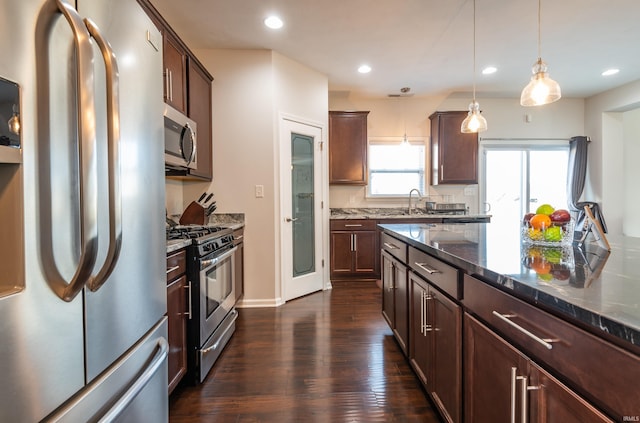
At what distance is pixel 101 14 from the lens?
29.6 inches

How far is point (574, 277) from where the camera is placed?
32.4 inches

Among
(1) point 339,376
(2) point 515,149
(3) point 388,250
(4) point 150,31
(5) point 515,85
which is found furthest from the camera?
(2) point 515,149

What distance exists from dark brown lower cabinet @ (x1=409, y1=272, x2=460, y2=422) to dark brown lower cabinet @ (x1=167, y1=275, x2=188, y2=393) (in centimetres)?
132

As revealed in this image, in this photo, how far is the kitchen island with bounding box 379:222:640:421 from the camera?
58cm

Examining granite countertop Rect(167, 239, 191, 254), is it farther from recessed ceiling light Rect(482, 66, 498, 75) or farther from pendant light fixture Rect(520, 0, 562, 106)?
recessed ceiling light Rect(482, 66, 498, 75)

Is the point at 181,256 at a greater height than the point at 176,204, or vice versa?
the point at 176,204

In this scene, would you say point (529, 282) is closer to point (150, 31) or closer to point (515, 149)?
point (150, 31)

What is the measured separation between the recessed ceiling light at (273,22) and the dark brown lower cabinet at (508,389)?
9.19 ft

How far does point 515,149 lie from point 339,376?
492 centimetres

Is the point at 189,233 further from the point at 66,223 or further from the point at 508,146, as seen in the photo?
the point at 508,146

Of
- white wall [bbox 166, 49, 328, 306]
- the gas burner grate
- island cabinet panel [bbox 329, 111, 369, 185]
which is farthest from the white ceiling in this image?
the gas burner grate

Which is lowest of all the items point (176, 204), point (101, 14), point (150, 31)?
point (176, 204)

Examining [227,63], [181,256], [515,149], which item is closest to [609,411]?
[181,256]

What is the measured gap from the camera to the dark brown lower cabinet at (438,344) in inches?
46.8
